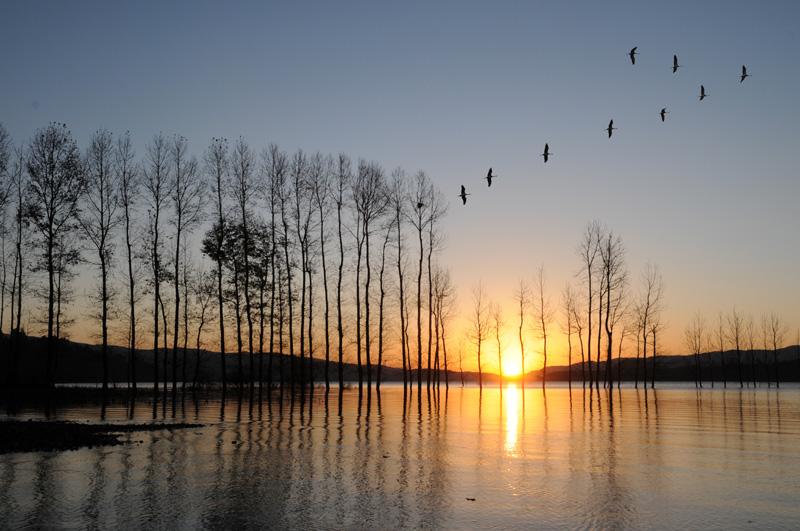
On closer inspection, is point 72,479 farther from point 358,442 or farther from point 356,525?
point 358,442

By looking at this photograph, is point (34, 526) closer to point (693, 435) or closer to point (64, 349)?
point (693, 435)

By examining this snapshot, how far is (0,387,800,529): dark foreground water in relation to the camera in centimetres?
889

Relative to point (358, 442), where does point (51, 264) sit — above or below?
above

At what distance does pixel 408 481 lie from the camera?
38.2 feet

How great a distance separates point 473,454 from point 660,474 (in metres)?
4.64

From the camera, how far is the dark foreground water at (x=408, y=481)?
8.89 m

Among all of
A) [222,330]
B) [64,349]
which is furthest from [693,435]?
[64,349]

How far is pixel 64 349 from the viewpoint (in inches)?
2692

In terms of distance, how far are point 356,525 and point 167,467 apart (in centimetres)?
633

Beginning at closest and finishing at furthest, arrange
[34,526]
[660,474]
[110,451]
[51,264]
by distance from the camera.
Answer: [34,526], [660,474], [110,451], [51,264]

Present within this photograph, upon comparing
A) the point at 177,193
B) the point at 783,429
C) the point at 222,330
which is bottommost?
the point at 783,429

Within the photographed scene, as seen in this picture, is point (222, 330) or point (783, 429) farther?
point (222, 330)

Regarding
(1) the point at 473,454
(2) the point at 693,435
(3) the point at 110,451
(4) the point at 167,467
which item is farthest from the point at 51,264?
(2) the point at 693,435

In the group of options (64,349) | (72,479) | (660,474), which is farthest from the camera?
(64,349)
